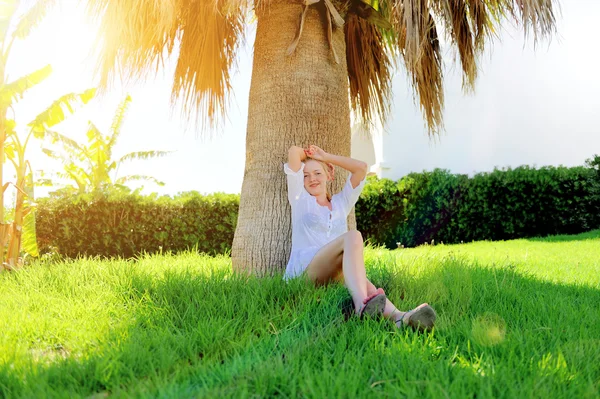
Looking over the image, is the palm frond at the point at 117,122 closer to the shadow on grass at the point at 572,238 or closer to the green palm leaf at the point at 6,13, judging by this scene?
the green palm leaf at the point at 6,13

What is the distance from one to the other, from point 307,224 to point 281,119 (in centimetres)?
129

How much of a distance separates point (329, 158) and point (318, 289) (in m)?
1.42

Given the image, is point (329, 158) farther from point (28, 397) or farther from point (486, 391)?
point (28, 397)

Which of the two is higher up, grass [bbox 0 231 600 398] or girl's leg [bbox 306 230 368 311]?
girl's leg [bbox 306 230 368 311]

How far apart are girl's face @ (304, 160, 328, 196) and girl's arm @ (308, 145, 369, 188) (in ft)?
0.50

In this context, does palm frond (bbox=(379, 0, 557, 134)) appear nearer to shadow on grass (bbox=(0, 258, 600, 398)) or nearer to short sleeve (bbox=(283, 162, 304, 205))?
short sleeve (bbox=(283, 162, 304, 205))

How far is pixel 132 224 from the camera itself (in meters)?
10.5

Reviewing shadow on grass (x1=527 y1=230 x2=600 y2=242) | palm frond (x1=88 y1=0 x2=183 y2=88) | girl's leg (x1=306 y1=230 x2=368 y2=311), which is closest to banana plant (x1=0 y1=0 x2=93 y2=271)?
palm frond (x1=88 y1=0 x2=183 y2=88)

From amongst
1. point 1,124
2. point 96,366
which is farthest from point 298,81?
point 1,124

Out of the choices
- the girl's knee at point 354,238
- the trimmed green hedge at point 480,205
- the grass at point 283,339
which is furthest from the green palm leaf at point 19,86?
the girl's knee at point 354,238

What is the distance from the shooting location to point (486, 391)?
2365 mm

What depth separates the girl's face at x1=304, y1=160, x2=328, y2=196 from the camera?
15.0ft

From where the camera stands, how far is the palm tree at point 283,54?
16.6 feet

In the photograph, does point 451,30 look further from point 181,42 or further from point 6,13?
point 6,13
